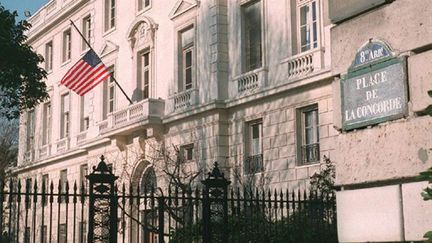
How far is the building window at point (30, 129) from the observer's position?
41938 millimetres

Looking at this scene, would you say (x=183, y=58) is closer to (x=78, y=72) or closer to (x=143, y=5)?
(x=78, y=72)

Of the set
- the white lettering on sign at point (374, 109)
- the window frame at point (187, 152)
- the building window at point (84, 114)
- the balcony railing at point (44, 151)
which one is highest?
the building window at point (84, 114)

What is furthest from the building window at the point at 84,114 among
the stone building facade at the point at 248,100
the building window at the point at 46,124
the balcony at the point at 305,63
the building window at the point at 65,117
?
the balcony at the point at 305,63

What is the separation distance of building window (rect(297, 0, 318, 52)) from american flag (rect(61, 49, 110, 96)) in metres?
8.55

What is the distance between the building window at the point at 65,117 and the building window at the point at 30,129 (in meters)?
4.93

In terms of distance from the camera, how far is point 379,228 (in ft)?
17.6

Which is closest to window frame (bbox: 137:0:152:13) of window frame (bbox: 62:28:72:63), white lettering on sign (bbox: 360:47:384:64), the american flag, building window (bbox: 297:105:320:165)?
the american flag

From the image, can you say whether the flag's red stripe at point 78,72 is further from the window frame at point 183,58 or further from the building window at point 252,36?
the building window at point 252,36

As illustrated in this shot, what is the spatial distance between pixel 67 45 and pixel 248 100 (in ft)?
60.6

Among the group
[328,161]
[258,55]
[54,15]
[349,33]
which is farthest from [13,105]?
[349,33]

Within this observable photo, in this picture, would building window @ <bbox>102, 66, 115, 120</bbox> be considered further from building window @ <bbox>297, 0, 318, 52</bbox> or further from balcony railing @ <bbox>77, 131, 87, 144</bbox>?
building window @ <bbox>297, 0, 318, 52</bbox>

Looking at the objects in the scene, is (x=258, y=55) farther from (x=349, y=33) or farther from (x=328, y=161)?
(x=349, y=33)

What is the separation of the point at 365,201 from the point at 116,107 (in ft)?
85.2

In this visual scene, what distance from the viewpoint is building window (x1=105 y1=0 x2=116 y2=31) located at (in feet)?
108
